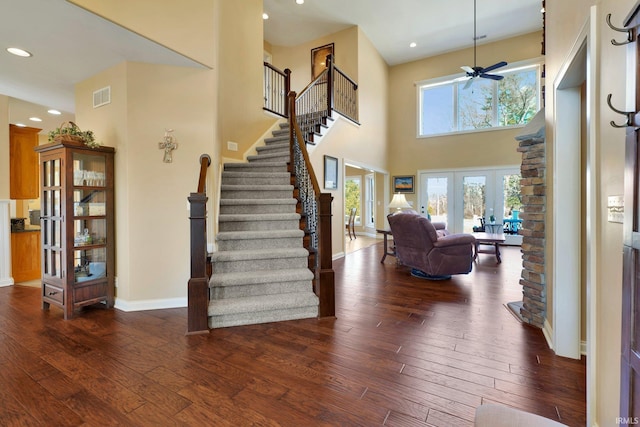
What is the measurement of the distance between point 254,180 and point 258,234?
4.08ft

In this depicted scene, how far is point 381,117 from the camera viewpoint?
29.0 ft

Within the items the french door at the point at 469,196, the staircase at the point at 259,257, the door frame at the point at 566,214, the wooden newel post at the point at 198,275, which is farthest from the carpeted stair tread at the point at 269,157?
the french door at the point at 469,196

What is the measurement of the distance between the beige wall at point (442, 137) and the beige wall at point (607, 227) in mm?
7432

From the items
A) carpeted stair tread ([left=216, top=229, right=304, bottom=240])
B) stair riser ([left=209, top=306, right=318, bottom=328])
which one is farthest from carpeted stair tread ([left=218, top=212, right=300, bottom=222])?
stair riser ([left=209, top=306, right=318, bottom=328])

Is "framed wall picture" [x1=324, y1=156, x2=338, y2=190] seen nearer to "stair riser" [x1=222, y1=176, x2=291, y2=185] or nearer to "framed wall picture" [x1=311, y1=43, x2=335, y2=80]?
"stair riser" [x1=222, y1=176, x2=291, y2=185]

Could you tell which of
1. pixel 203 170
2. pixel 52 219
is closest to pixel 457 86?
pixel 203 170

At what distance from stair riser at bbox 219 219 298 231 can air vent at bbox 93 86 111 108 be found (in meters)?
1.97

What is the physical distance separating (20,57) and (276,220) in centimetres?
326

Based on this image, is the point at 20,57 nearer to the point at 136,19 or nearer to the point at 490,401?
the point at 136,19

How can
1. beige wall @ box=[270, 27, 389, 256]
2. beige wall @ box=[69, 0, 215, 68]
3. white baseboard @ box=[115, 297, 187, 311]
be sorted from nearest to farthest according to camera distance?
beige wall @ box=[69, 0, 215, 68] < white baseboard @ box=[115, 297, 187, 311] < beige wall @ box=[270, 27, 389, 256]

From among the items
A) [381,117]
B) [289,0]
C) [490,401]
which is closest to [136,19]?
[490,401]

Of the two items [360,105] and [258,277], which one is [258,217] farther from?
[360,105]

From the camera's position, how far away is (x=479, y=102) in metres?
8.30

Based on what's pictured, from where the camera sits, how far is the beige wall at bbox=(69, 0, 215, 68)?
2.54 metres
